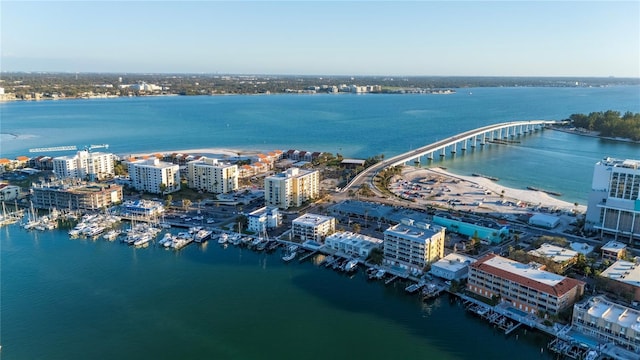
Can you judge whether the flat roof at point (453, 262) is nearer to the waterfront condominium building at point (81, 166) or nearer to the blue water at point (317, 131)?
the blue water at point (317, 131)

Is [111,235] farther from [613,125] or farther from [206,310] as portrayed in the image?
[613,125]

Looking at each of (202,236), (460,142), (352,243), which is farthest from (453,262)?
(460,142)

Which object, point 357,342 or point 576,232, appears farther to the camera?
point 576,232

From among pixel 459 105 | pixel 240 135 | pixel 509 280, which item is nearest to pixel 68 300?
pixel 509 280

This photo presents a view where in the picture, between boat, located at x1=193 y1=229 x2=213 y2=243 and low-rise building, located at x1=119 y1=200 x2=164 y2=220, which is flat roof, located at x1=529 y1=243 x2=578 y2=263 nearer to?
boat, located at x1=193 y1=229 x2=213 y2=243

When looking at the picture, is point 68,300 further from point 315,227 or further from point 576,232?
point 576,232

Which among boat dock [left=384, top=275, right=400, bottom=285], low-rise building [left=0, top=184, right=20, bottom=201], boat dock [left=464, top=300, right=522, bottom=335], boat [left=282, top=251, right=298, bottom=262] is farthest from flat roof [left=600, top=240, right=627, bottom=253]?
low-rise building [left=0, top=184, right=20, bottom=201]
